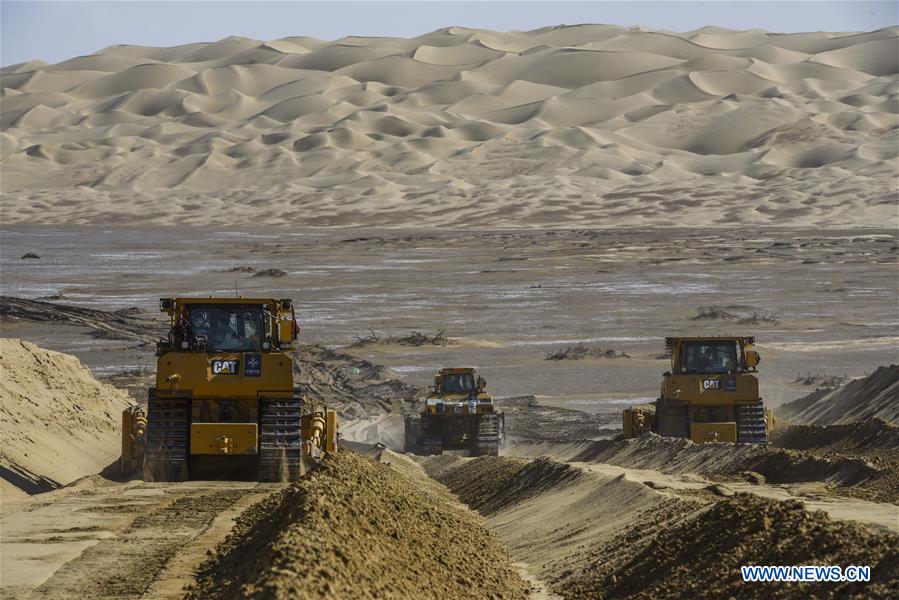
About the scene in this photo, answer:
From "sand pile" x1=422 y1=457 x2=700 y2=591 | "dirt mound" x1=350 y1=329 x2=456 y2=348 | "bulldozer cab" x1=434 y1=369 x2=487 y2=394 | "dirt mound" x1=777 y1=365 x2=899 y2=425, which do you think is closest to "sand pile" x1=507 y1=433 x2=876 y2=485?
"bulldozer cab" x1=434 y1=369 x2=487 y2=394

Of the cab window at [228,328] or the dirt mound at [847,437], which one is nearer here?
the cab window at [228,328]

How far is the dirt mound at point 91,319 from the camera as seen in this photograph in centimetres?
4294

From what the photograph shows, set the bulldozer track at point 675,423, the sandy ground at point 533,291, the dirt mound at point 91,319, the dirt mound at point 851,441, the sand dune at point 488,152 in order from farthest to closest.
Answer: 1. the sand dune at point 488,152
2. the dirt mound at point 91,319
3. the sandy ground at point 533,291
4. the bulldozer track at point 675,423
5. the dirt mound at point 851,441

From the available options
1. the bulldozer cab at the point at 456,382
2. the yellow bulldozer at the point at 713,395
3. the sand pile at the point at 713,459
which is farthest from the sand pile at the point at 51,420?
the yellow bulldozer at the point at 713,395

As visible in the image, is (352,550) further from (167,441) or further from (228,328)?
(228,328)

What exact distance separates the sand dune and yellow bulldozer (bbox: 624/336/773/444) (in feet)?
239

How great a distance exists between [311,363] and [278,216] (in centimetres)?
7679

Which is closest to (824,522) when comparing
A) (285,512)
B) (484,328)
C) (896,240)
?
(285,512)

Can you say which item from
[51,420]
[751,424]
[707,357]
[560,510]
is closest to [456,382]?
[707,357]

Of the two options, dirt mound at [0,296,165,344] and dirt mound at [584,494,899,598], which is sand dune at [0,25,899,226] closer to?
dirt mound at [0,296,165,344]

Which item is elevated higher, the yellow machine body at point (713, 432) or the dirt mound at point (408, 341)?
the dirt mound at point (408, 341)

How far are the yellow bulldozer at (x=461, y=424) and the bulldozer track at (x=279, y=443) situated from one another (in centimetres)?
971

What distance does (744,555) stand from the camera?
10.2 m

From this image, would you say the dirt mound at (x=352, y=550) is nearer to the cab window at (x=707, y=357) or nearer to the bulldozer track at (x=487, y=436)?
the cab window at (x=707, y=357)
